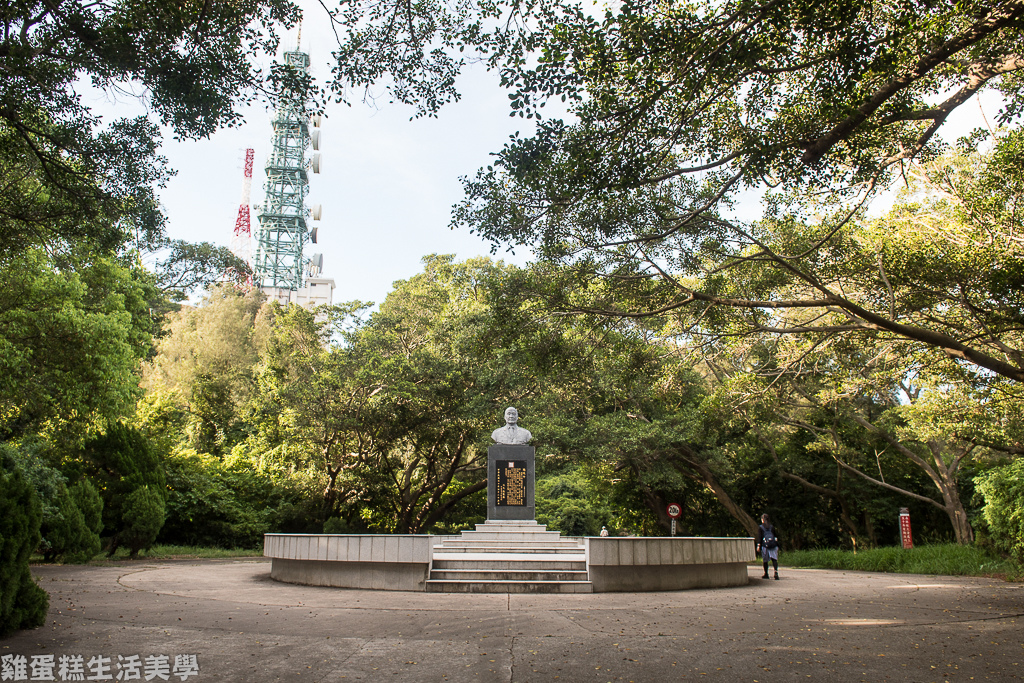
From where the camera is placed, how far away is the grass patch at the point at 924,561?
12188 mm

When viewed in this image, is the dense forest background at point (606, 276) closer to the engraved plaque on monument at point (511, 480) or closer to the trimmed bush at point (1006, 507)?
the trimmed bush at point (1006, 507)

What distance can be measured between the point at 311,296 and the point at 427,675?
60503mm

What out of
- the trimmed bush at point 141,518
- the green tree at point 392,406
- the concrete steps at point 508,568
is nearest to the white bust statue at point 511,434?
the green tree at point 392,406

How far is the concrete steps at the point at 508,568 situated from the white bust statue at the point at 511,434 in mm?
3093

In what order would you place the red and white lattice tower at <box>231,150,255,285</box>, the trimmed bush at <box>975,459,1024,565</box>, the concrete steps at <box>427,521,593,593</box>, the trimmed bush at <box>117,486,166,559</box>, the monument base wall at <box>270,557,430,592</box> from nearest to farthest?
1. the concrete steps at <box>427,521,593,593</box>
2. the monument base wall at <box>270,557,430,592</box>
3. the trimmed bush at <box>975,459,1024,565</box>
4. the trimmed bush at <box>117,486,166,559</box>
5. the red and white lattice tower at <box>231,150,255,285</box>

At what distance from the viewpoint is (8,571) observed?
469 cm

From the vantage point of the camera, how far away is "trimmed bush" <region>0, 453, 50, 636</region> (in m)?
4.66

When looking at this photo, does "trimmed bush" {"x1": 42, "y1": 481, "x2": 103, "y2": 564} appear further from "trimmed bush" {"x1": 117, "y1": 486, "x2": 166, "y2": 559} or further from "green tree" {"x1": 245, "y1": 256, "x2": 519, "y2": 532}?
"green tree" {"x1": 245, "y1": 256, "x2": 519, "y2": 532}

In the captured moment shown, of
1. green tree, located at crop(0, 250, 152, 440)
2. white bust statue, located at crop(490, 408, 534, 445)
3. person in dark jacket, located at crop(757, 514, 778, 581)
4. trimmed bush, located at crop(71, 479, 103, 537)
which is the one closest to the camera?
green tree, located at crop(0, 250, 152, 440)

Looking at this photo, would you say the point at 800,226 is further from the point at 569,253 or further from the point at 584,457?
the point at 584,457

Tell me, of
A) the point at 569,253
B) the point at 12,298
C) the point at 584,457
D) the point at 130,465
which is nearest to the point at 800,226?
the point at 569,253

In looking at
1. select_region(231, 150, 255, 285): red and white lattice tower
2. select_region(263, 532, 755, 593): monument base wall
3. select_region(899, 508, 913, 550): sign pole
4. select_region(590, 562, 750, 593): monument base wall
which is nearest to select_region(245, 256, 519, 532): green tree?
select_region(263, 532, 755, 593): monument base wall

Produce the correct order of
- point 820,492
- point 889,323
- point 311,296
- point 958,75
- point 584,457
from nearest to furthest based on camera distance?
point 958,75 → point 889,323 → point 584,457 → point 820,492 → point 311,296

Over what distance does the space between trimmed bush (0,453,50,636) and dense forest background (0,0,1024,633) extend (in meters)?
0.03
